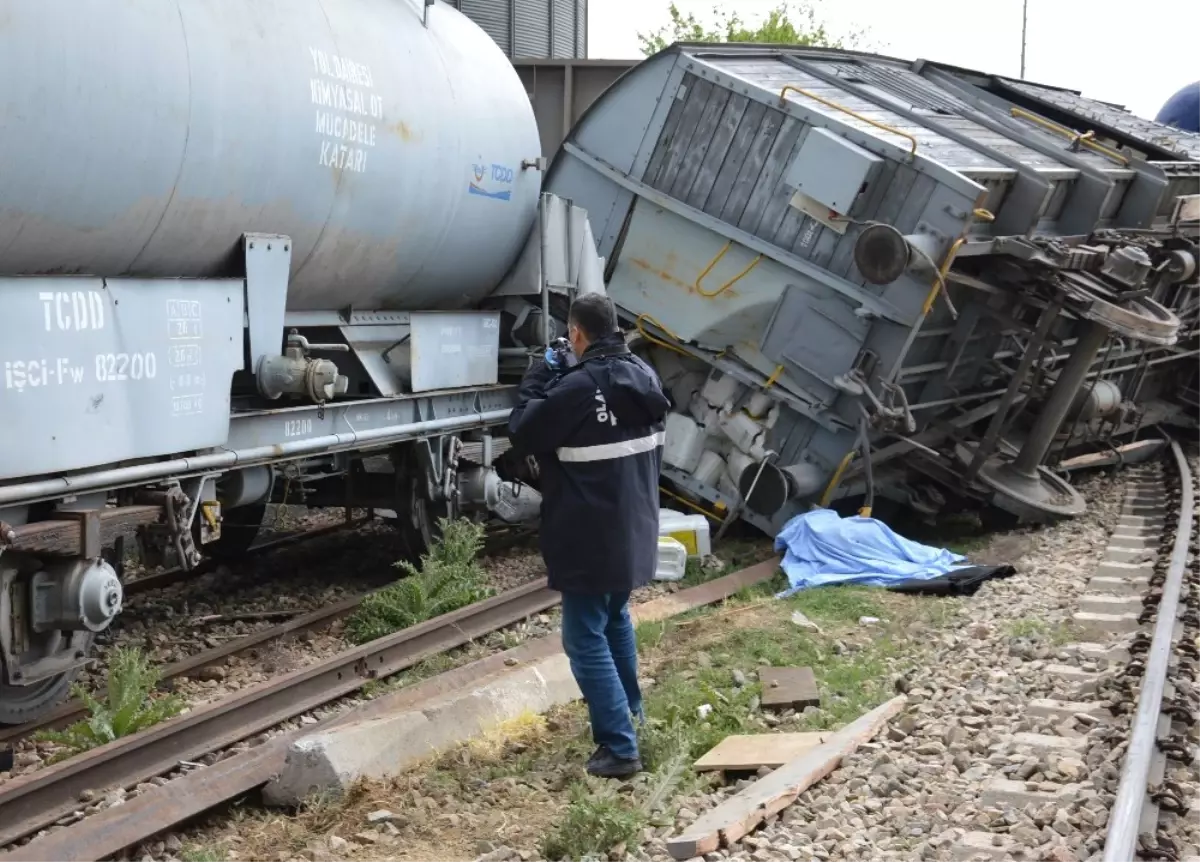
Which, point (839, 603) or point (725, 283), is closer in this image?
point (839, 603)

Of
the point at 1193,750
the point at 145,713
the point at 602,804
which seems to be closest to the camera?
the point at 602,804

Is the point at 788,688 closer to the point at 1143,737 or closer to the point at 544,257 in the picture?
the point at 1143,737

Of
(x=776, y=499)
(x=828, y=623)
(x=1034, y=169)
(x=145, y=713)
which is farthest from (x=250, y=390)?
(x=1034, y=169)

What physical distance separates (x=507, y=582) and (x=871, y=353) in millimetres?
3081

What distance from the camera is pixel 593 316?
524 cm

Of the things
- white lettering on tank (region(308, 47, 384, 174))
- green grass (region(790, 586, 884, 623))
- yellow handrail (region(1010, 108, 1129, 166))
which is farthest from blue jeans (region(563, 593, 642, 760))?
yellow handrail (region(1010, 108, 1129, 166))

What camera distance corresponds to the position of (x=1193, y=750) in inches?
200

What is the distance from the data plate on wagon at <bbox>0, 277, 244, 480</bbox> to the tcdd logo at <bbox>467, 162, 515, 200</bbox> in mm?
2476

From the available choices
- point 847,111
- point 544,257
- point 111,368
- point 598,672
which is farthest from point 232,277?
point 847,111

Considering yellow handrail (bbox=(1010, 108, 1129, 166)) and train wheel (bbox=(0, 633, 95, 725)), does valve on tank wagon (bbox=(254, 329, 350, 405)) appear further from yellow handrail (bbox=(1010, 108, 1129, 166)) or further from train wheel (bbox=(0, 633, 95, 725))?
yellow handrail (bbox=(1010, 108, 1129, 166))

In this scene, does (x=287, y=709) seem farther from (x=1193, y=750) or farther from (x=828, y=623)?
(x=1193, y=750)

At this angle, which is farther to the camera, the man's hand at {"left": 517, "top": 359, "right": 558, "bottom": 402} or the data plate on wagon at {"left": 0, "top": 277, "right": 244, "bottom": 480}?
Result: the data plate on wagon at {"left": 0, "top": 277, "right": 244, "bottom": 480}

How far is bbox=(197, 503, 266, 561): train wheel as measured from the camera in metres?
9.42

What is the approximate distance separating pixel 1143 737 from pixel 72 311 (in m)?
4.57
